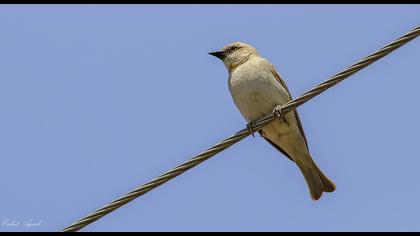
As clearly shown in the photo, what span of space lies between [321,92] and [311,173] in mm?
3725

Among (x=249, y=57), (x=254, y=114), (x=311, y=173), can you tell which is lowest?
(x=311, y=173)

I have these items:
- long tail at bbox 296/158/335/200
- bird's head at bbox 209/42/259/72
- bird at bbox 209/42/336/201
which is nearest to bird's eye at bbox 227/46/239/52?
bird's head at bbox 209/42/259/72

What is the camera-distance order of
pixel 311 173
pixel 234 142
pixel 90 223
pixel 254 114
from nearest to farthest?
1. pixel 90 223
2. pixel 234 142
3. pixel 254 114
4. pixel 311 173

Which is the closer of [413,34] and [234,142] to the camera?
[413,34]

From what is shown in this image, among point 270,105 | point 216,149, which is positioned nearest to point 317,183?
point 270,105

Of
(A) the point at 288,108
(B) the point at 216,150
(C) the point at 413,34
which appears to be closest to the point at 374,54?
(C) the point at 413,34

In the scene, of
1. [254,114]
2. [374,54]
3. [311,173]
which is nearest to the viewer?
[374,54]

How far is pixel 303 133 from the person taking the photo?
989 centimetres

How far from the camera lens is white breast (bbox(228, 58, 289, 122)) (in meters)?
9.47

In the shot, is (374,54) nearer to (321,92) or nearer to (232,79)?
(321,92)

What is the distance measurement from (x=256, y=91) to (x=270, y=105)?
0.84ft

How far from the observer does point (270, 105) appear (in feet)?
31.0

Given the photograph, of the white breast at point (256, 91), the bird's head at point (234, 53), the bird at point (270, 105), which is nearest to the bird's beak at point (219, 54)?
the bird's head at point (234, 53)

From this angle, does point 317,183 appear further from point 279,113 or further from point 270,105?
point 279,113
